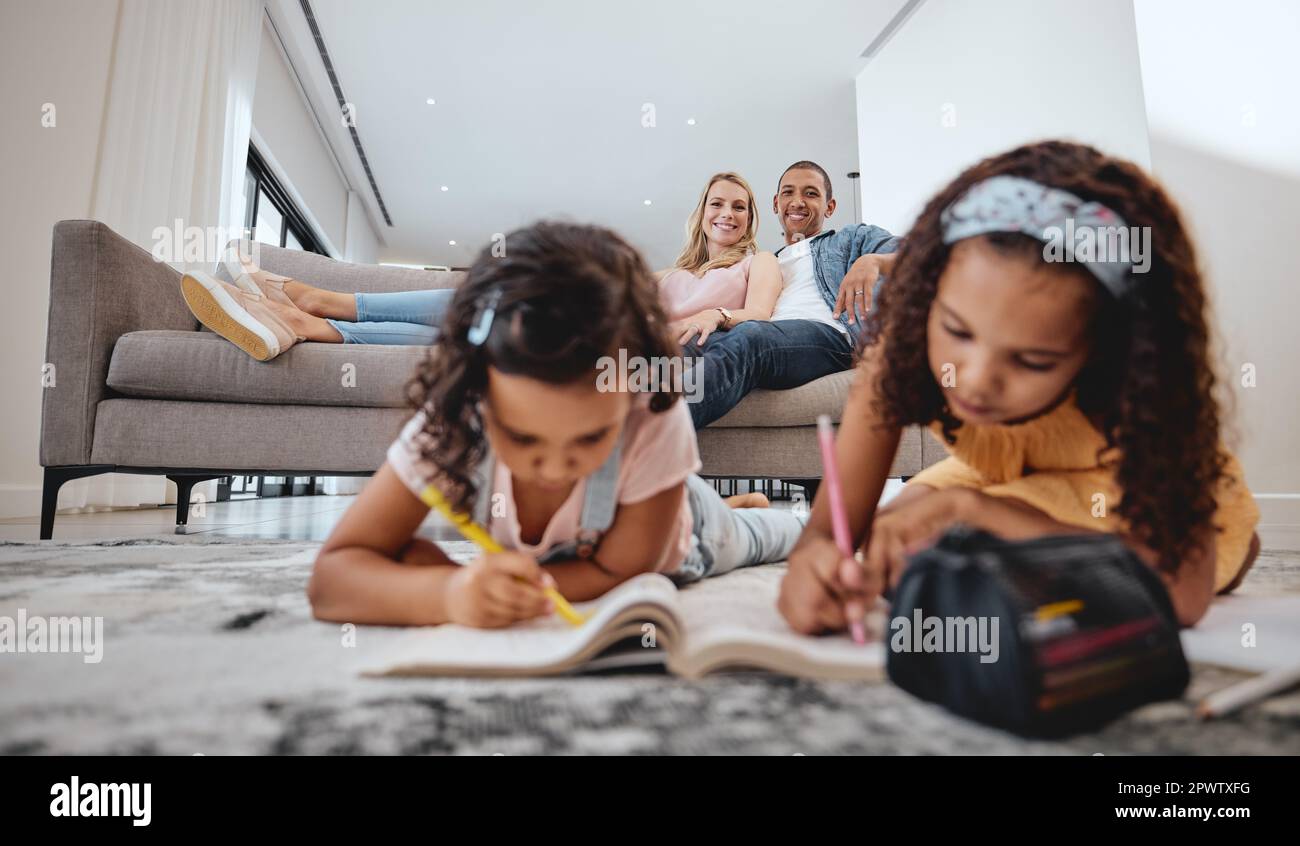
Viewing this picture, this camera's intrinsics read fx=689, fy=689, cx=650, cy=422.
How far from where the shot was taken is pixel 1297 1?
1923 millimetres

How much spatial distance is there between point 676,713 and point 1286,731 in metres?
0.35

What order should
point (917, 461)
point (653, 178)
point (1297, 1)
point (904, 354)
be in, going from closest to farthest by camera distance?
point (904, 354) → point (917, 461) → point (1297, 1) → point (653, 178)

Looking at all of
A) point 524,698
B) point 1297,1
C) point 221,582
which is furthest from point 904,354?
point 1297,1

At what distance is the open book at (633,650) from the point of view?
0.48m

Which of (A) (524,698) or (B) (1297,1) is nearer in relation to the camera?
(A) (524,698)

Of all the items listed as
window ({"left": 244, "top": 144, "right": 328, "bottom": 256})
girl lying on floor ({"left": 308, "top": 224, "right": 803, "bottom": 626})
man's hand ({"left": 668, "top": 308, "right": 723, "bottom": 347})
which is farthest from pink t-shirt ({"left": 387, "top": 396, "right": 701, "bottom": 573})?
window ({"left": 244, "top": 144, "right": 328, "bottom": 256})

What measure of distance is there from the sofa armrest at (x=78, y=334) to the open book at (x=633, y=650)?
1415mm

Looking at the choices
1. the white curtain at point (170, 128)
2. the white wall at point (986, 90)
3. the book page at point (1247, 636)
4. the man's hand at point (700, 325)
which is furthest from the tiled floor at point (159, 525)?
the white wall at point (986, 90)

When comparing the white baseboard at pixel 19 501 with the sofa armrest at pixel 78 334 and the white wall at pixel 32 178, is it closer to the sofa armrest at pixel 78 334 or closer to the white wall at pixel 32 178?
the white wall at pixel 32 178

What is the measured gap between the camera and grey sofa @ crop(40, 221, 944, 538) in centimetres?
152

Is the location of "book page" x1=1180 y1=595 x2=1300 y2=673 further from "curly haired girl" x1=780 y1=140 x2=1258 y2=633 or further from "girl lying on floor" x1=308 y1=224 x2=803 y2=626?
"girl lying on floor" x1=308 y1=224 x2=803 y2=626

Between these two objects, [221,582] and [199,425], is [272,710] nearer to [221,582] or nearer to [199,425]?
[221,582]

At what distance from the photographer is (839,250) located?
1749mm
